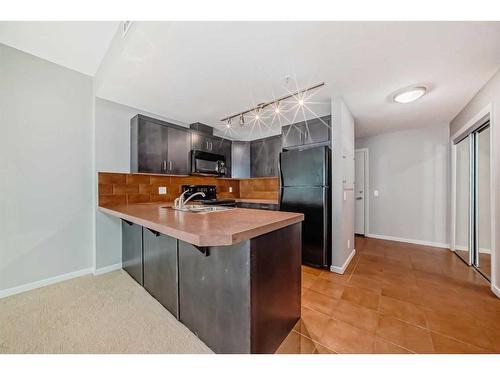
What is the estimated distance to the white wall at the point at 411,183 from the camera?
3705 millimetres

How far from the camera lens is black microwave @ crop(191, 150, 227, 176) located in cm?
335

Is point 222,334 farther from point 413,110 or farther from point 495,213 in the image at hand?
point 413,110

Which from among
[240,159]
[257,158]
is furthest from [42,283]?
[257,158]

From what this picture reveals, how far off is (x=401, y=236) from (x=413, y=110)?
2.53m

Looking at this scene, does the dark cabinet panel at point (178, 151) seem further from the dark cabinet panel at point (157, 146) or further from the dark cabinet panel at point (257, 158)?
the dark cabinet panel at point (257, 158)

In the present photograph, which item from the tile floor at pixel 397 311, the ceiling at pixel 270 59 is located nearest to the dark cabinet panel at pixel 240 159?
the ceiling at pixel 270 59

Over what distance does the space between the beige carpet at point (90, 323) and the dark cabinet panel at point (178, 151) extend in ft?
5.65

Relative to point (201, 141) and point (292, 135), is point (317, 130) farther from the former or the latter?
point (201, 141)

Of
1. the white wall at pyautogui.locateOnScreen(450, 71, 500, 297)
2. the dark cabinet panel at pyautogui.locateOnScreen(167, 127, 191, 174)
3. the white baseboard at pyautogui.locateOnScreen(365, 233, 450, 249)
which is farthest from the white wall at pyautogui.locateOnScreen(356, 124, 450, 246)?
the dark cabinet panel at pyautogui.locateOnScreen(167, 127, 191, 174)

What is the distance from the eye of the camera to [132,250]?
2424 mm

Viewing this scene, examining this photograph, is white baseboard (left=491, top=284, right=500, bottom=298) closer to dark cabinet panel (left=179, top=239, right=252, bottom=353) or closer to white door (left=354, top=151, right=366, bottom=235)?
white door (left=354, top=151, right=366, bottom=235)

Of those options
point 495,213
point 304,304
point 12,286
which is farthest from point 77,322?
point 495,213

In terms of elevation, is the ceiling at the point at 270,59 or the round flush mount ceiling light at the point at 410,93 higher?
the ceiling at the point at 270,59
